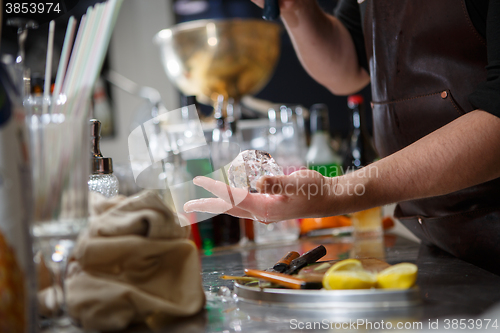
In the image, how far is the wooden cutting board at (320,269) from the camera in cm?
51

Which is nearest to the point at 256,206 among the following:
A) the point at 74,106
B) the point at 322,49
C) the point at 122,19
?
the point at 74,106

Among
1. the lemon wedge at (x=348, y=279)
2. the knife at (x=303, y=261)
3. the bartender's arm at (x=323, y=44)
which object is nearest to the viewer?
the lemon wedge at (x=348, y=279)

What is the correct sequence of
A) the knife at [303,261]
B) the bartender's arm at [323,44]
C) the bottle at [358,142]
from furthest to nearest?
1. the bottle at [358,142]
2. the bartender's arm at [323,44]
3. the knife at [303,261]

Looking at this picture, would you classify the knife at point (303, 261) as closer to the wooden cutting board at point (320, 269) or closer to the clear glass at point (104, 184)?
the wooden cutting board at point (320, 269)

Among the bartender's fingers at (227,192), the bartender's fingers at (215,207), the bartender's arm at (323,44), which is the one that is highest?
the bartender's arm at (323,44)

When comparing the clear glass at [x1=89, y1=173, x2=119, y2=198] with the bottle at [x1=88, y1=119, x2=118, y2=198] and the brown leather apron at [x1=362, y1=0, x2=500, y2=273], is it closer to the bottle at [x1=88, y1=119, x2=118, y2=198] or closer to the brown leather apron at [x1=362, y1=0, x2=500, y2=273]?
the bottle at [x1=88, y1=119, x2=118, y2=198]

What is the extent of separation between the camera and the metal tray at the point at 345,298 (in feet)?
1.47

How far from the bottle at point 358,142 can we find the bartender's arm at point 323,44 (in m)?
0.29

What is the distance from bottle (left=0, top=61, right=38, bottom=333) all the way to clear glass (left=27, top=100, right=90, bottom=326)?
0.03 meters

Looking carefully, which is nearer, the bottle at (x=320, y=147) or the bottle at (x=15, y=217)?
the bottle at (x=15, y=217)

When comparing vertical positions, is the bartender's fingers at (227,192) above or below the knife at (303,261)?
above

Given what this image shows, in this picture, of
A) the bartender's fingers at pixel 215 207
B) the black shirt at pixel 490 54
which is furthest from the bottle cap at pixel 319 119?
the bartender's fingers at pixel 215 207

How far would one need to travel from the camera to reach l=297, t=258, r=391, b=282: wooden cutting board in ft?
1.68

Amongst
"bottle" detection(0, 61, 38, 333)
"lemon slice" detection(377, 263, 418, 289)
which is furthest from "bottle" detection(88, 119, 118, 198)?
"lemon slice" detection(377, 263, 418, 289)
